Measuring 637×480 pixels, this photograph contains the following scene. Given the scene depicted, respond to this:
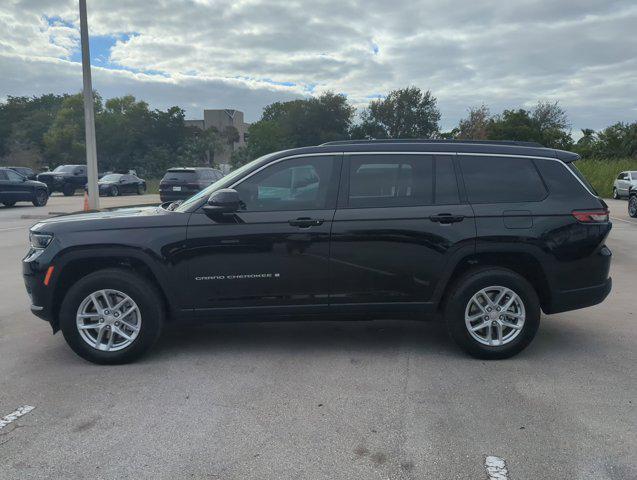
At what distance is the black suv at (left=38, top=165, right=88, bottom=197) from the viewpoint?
3203 centimetres

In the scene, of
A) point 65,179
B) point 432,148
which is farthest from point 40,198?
point 432,148

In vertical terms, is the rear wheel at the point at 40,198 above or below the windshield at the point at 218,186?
below

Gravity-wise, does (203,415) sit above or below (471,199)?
below

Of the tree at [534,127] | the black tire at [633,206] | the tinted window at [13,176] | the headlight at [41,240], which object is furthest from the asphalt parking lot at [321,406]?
the tree at [534,127]

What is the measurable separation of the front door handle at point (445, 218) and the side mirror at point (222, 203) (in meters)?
1.65

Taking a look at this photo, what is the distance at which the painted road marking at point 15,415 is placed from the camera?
357 centimetres

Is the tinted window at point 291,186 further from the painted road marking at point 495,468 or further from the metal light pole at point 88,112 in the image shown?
the metal light pole at point 88,112

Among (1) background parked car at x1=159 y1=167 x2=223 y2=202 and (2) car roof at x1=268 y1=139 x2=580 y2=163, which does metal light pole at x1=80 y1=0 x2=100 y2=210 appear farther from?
(2) car roof at x1=268 y1=139 x2=580 y2=163

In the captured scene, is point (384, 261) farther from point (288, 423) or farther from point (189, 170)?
point (189, 170)

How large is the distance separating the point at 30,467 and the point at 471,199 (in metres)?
3.75

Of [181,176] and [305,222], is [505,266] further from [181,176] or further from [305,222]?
[181,176]

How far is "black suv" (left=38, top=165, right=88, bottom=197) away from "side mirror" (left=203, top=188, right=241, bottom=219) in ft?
102

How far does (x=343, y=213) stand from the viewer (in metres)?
4.60

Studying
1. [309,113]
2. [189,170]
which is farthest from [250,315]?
[309,113]
